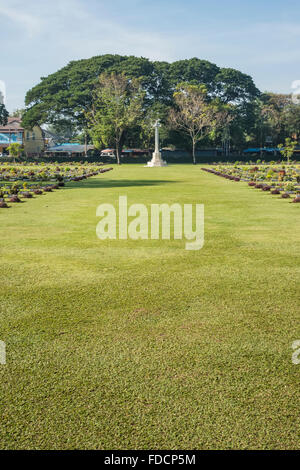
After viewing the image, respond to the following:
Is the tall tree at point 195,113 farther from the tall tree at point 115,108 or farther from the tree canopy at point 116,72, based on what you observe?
the tall tree at point 115,108

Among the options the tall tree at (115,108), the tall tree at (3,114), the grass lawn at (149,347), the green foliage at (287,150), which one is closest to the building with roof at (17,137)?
the tall tree at (3,114)

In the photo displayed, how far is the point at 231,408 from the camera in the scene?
2.75m

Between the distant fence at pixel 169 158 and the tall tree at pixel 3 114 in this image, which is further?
the tall tree at pixel 3 114

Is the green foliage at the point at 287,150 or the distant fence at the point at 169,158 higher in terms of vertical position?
the green foliage at the point at 287,150

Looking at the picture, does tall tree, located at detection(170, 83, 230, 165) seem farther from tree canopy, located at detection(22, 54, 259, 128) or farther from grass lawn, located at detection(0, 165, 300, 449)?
grass lawn, located at detection(0, 165, 300, 449)

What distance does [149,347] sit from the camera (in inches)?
141

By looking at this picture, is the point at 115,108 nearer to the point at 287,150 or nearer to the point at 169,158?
the point at 169,158

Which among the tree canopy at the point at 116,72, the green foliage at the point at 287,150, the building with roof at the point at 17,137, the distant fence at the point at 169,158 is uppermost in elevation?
the tree canopy at the point at 116,72

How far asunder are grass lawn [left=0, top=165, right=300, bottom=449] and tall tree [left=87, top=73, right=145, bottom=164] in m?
51.8

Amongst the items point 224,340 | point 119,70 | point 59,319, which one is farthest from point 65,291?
point 119,70

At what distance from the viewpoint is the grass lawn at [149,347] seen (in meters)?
2.57

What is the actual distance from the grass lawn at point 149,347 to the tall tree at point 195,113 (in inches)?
2125

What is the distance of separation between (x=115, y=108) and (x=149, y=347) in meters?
55.8

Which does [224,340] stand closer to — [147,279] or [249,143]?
[147,279]
